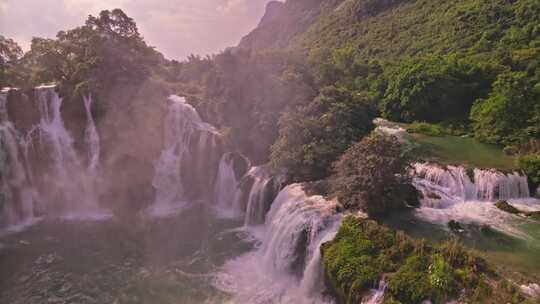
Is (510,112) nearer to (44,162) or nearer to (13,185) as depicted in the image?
(44,162)

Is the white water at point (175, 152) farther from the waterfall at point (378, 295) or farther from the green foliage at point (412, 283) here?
the green foliage at point (412, 283)

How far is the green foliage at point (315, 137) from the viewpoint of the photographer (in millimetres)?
20625

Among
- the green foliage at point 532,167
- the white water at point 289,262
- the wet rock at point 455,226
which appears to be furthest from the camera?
the green foliage at point 532,167

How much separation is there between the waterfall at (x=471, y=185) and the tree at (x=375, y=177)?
188 cm

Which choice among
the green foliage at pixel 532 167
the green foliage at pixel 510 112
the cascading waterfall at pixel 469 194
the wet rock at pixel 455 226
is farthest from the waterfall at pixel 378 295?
the green foliage at pixel 510 112

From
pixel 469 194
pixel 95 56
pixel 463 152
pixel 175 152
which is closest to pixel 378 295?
pixel 469 194

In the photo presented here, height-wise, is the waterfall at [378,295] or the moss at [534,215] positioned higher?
the moss at [534,215]

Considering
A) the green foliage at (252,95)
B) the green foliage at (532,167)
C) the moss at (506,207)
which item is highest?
the green foliage at (252,95)

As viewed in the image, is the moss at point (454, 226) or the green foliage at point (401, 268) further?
the moss at point (454, 226)

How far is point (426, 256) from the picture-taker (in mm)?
11820

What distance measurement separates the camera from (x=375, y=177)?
604 inches

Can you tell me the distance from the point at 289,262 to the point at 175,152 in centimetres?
1677

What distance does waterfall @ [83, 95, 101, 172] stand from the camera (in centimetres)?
A: 2656

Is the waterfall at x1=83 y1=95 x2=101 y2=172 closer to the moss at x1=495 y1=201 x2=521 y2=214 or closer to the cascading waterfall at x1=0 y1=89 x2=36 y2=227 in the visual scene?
the cascading waterfall at x1=0 y1=89 x2=36 y2=227
